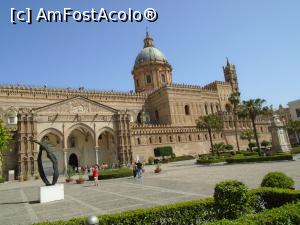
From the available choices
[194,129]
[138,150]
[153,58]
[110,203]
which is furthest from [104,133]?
[110,203]

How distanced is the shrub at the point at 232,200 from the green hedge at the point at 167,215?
49cm

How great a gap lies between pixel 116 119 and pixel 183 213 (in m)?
39.3

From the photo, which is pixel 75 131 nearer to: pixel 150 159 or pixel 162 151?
pixel 150 159

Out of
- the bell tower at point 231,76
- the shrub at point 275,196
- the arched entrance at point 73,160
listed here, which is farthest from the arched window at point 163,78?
the shrub at point 275,196

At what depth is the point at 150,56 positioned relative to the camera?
225 ft

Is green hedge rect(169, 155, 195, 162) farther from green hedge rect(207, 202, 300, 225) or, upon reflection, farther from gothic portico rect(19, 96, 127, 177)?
green hedge rect(207, 202, 300, 225)

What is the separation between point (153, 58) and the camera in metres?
68.1

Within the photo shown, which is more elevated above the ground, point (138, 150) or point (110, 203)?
point (138, 150)

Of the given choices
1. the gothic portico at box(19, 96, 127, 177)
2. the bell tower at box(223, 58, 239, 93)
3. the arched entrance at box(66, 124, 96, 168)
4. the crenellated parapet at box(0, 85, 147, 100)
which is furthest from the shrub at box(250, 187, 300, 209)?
the bell tower at box(223, 58, 239, 93)

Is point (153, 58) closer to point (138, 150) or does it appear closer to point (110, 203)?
point (138, 150)

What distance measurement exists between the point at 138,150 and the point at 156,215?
1585 inches

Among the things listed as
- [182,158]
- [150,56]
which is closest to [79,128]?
[182,158]

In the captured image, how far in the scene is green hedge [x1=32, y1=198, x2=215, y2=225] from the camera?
7738mm

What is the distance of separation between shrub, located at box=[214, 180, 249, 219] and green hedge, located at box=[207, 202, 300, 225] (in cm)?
149
